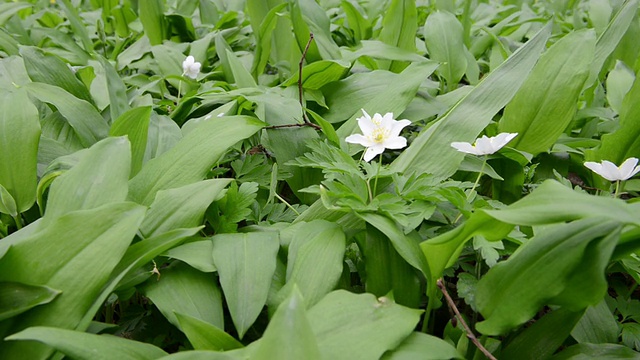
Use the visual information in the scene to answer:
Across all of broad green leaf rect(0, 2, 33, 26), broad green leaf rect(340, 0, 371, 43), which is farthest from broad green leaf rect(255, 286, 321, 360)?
broad green leaf rect(0, 2, 33, 26)

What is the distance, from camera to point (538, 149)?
1.64m

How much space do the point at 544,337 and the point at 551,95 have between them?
2.42 feet

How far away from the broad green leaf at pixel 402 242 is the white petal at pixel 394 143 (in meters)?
0.19

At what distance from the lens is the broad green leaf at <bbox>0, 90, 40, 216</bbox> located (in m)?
1.38

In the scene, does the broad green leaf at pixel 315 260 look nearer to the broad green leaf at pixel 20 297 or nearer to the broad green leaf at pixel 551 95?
the broad green leaf at pixel 20 297

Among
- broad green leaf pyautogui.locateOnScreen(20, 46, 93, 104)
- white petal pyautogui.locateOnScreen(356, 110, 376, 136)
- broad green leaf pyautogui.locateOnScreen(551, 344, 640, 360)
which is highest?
broad green leaf pyautogui.locateOnScreen(20, 46, 93, 104)

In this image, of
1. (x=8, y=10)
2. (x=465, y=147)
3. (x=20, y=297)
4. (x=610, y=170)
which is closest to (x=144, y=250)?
(x=20, y=297)

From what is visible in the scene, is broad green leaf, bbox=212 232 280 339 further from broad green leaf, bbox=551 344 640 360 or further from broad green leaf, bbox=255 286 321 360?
broad green leaf, bbox=551 344 640 360

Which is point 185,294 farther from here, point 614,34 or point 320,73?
point 614,34

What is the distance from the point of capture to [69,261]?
3.46 feet

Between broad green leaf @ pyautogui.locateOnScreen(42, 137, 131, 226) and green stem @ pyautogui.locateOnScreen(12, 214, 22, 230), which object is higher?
broad green leaf @ pyautogui.locateOnScreen(42, 137, 131, 226)

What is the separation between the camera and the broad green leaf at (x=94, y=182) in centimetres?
118

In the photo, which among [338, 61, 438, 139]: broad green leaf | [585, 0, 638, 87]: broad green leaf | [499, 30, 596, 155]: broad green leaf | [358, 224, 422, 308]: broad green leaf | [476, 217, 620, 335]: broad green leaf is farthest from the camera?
[585, 0, 638, 87]: broad green leaf

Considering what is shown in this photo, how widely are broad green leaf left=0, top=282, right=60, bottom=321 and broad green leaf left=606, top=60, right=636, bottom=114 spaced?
1.87 meters
